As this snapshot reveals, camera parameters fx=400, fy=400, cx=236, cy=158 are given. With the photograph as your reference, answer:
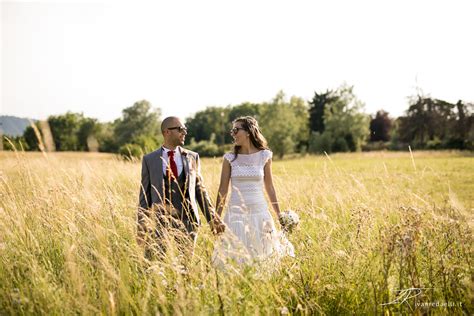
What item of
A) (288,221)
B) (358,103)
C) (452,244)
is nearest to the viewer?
(452,244)

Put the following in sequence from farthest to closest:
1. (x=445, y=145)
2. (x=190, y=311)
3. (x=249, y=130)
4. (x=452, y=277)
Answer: (x=445, y=145) → (x=249, y=130) → (x=452, y=277) → (x=190, y=311)

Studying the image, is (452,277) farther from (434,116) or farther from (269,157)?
(434,116)

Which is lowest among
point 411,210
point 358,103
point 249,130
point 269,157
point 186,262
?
point 186,262

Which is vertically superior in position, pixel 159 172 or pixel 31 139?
pixel 31 139

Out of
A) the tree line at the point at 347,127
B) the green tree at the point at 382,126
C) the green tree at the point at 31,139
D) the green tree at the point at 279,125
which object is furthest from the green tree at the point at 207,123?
the green tree at the point at 31,139

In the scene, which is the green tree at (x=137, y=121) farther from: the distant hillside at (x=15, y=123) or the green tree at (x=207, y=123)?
the distant hillside at (x=15, y=123)

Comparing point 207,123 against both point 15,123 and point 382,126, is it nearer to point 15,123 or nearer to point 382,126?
point 382,126

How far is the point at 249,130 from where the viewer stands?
502 cm

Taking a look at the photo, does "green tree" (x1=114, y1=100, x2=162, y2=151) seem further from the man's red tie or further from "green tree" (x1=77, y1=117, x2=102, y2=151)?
the man's red tie

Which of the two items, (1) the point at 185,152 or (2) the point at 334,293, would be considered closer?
(2) the point at 334,293

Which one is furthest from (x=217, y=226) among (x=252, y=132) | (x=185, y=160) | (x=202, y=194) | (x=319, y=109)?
(x=319, y=109)

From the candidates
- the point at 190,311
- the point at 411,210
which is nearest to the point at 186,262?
the point at 190,311

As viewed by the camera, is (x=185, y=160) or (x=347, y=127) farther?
(x=347, y=127)

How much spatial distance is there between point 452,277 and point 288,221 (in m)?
1.65
